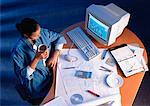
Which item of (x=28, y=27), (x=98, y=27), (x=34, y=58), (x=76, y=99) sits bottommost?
(x=76, y=99)

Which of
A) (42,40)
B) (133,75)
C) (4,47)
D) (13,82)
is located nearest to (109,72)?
(133,75)

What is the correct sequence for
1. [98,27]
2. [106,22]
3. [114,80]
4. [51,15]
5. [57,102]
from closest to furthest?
[57,102], [114,80], [106,22], [98,27], [51,15]


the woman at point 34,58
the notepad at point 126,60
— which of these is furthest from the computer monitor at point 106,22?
the woman at point 34,58

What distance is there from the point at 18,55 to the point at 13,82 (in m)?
1.10

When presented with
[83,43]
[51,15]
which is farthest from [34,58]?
[51,15]

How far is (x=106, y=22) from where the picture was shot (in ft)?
8.81

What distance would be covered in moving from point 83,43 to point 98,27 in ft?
0.68

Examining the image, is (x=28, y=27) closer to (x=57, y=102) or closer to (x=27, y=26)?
(x=27, y=26)

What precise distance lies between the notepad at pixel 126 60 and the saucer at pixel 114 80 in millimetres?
76

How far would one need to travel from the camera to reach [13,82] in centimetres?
351

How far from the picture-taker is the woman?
2.45m

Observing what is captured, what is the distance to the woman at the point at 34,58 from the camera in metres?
2.45

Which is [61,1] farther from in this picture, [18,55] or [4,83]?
[18,55]

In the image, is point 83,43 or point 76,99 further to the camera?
point 83,43
